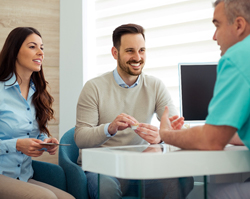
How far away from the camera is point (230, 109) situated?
2.91 feet

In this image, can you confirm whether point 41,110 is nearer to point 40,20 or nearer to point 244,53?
point 40,20

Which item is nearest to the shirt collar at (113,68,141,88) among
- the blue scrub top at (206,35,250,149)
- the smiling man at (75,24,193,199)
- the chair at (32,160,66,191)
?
the smiling man at (75,24,193,199)

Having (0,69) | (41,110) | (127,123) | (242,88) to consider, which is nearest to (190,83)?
(127,123)

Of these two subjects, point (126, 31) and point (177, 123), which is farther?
point (126, 31)

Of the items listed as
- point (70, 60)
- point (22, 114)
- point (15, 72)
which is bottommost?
point (22, 114)

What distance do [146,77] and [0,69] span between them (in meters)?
1.06

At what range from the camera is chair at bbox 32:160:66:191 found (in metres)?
2.08

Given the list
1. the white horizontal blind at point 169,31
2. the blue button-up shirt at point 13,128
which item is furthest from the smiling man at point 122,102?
the white horizontal blind at point 169,31

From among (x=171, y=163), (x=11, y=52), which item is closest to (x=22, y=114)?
(x=11, y=52)

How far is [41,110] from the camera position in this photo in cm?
225

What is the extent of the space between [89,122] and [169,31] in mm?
1428

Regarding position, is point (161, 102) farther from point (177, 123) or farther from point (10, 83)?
point (10, 83)

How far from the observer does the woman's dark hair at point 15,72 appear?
7.04ft

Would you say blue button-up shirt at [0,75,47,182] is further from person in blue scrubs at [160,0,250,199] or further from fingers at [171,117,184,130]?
person in blue scrubs at [160,0,250,199]
